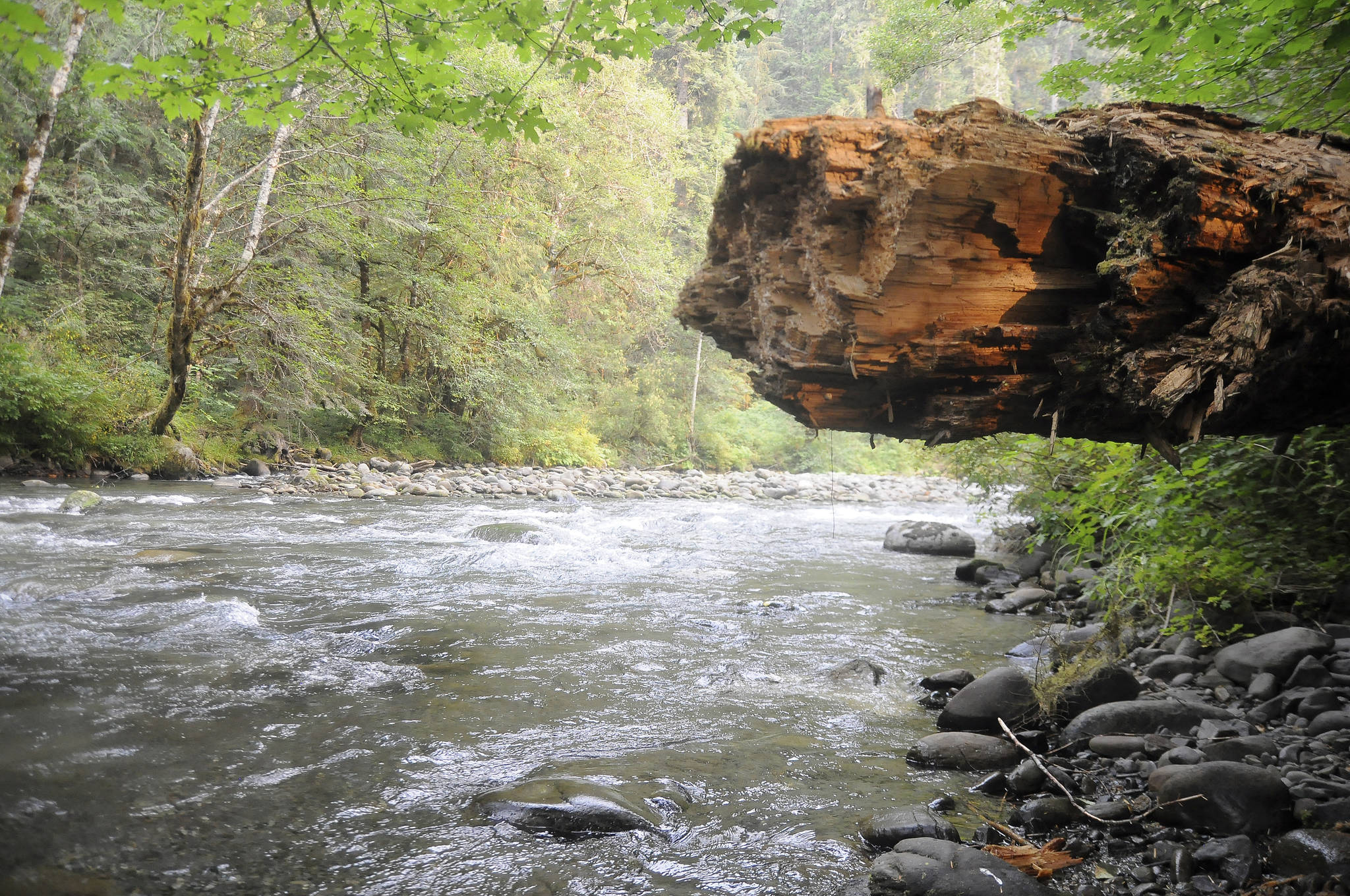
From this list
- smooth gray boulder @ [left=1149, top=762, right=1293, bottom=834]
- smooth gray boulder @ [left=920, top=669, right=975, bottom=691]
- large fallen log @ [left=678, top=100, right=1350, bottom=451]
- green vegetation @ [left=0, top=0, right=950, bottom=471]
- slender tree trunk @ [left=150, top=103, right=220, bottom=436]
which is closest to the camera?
large fallen log @ [left=678, top=100, right=1350, bottom=451]

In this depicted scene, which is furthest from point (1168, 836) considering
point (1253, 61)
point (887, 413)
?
point (1253, 61)

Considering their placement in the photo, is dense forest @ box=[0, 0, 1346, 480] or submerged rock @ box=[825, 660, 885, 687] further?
submerged rock @ box=[825, 660, 885, 687]

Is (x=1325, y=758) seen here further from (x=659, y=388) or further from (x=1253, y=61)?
(x=659, y=388)

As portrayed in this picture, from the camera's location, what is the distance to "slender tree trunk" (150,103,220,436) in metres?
10.6

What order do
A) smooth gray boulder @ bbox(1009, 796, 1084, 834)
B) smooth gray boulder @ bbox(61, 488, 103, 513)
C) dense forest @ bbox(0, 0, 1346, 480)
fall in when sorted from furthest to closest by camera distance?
smooth gray boulder @ bbox(61, 488, 103, 513) < dense forest @ bbox(0, 0, 1346, 480) < smooth gray boulder @ bbox(1009, 796, 1084, 834)

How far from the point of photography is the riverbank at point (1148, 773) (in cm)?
271

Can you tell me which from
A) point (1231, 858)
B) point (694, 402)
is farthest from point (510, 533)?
point (694, 402)

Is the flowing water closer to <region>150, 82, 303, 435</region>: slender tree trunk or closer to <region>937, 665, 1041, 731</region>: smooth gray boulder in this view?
<region>937, 665, 1041, 731</region>: smooth gray boulder

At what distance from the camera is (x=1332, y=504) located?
4262 mm

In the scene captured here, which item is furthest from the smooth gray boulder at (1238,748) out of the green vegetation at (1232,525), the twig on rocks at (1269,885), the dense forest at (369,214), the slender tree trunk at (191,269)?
the slender tree trunk at (191,269)

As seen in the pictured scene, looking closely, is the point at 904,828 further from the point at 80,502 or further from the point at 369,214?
the point at 369,214

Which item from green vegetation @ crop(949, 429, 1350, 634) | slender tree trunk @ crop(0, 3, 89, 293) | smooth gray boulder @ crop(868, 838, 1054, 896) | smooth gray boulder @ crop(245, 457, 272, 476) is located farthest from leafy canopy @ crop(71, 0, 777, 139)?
smooth gray boulder @ crop(245, 457, 272, 476)

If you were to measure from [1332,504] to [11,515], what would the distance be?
1230 cm

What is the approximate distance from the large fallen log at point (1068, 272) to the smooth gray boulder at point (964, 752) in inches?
67.3
